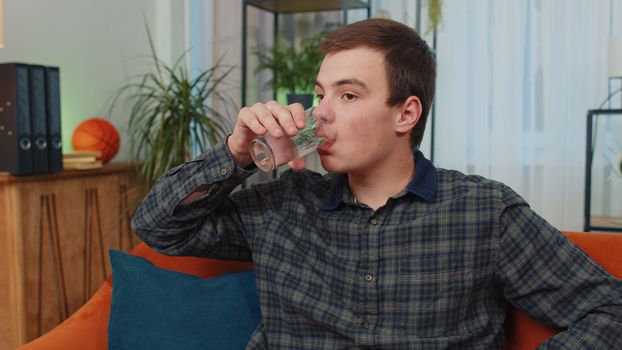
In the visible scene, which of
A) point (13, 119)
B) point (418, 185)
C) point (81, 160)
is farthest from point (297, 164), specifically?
point (81, 160)

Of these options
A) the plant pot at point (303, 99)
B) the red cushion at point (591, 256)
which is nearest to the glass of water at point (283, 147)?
the red cushion at point (591, 256)

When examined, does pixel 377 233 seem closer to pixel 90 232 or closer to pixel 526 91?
pixel 90 232

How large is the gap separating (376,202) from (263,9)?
7.51ft

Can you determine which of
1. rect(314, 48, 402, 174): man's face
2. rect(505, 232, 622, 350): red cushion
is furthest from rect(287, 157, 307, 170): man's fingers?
rect(505, 232, 622, 350): red cushion

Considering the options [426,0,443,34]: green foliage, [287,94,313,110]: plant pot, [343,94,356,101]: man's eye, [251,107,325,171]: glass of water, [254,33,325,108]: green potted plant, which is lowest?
[251,107,325,171]: glass of water

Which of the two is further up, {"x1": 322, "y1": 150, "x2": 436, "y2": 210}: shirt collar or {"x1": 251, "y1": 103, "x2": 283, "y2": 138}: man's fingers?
{"x1": 251, "y1": 103, "x2": 283, "y2": 138}: man's fingers

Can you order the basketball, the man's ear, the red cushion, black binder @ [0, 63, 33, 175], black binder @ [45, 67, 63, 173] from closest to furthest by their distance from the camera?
the red cushion < the man's ear < black binder @ [0, 63, 33, 175] < black binder @ [45, 67, 63, 173] < the basketball

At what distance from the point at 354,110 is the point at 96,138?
161 cm

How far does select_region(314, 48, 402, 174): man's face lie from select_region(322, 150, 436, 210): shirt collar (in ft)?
0.21

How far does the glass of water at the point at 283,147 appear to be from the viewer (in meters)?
1.18

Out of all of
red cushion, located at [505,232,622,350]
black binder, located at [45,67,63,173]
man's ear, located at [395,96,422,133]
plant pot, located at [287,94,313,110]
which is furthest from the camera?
plant pot, located at [287,94,313,110]

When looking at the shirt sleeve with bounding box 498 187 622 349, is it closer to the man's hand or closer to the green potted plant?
the man's hand

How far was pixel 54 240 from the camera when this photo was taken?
2309 millimetres

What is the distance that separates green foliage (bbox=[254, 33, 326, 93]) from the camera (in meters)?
3.16
